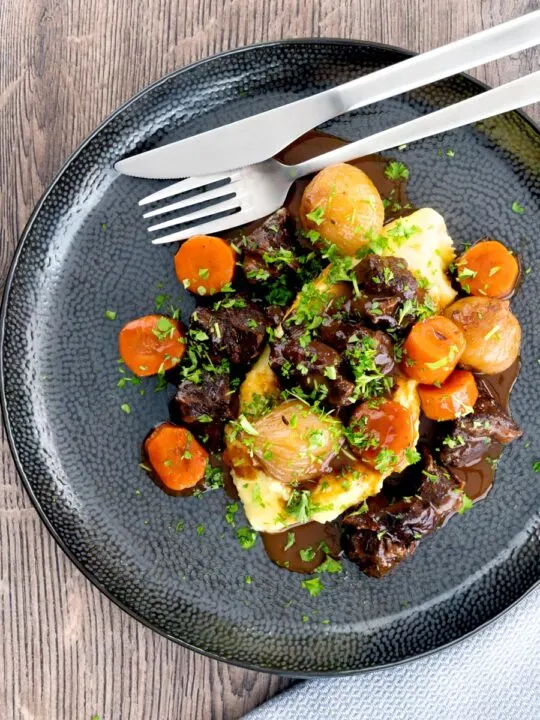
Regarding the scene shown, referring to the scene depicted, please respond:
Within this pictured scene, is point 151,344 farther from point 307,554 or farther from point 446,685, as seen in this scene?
point 446,685

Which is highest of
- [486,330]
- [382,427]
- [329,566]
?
[486,330]

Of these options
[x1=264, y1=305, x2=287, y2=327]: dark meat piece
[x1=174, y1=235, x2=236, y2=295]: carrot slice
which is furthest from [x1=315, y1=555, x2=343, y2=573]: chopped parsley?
[x1=174, y1=235, x2=236, y2=295]: carrot slice

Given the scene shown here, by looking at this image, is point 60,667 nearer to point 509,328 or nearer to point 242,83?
point 509,328

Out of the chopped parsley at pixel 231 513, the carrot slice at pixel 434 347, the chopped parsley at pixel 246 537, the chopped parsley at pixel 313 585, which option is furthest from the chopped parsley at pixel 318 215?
the chopped parsley at pixel 313 585

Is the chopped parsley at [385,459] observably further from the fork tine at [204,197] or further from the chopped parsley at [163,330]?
the fork tine at [204,197]

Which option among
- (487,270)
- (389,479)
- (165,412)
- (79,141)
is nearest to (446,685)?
(389,479)

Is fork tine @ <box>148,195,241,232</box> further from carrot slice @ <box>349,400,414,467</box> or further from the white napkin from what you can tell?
the white napkin

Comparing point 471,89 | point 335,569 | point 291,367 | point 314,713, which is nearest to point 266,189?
point 291,367
